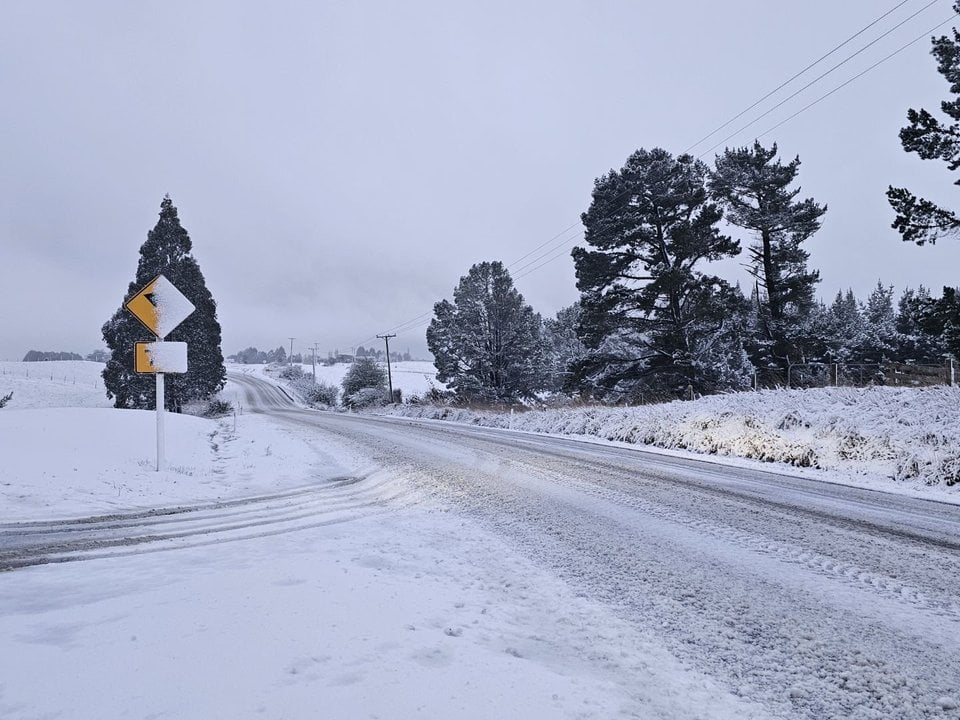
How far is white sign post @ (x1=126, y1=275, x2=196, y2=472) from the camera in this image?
24.9ft

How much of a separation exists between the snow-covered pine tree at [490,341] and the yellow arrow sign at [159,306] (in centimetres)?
2371

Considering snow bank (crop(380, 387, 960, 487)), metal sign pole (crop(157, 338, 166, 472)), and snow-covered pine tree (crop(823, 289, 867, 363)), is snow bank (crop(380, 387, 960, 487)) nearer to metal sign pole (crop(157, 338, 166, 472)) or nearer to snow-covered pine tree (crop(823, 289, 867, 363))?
metal sign pole (crop(157, 338, 166, 472))

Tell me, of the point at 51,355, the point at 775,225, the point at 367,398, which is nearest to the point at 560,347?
the point at 367,398

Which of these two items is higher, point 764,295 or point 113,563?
point 764,295

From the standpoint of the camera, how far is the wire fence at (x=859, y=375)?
1376 centimetres

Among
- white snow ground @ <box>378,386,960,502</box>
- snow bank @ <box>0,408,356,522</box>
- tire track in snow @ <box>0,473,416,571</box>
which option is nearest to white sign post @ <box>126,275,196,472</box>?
snow bank @ <box>0,408,356,522</box>

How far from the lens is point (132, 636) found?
8.27ft

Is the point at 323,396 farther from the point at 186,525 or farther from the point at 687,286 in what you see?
the point at 186,525

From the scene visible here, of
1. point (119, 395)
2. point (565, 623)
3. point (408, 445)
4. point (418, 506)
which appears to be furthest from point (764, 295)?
point (119, 395)

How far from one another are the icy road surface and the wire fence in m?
9.62

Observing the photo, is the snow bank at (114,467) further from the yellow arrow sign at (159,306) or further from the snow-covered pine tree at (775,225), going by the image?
the snow-covered pine tree at (775,225)

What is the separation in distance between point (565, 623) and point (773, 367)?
22.6 m

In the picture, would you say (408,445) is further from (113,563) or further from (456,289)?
(456,289)

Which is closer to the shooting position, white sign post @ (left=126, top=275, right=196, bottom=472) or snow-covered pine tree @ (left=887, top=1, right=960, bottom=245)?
white sign post @ (left=126, top=275, right=196, bottom=472)
